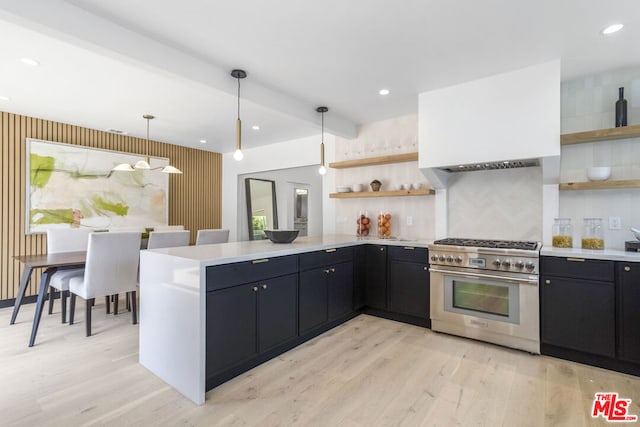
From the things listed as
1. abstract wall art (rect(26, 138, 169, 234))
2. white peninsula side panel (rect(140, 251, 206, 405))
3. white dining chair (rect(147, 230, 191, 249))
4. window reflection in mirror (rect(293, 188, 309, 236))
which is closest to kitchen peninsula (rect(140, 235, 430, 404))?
white peninsula side panel (rect(140, 251, 206, 405))

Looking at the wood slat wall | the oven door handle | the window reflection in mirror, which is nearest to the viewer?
the oven door handle

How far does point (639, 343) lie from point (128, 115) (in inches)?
218

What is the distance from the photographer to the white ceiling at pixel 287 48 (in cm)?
194

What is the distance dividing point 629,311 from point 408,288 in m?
1.67

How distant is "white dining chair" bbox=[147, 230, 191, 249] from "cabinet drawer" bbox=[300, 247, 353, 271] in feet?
4.98

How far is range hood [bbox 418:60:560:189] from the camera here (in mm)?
2627

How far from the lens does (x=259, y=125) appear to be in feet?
14.5

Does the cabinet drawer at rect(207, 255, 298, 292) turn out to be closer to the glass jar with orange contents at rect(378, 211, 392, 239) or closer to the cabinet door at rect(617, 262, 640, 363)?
the glass jar with orange contents at rect(378, 211, 392, 239)

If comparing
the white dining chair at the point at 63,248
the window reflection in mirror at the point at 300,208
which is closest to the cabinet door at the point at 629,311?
the white dining chair at the point at 63,248

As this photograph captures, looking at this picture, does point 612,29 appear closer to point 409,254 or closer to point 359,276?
point 409,254

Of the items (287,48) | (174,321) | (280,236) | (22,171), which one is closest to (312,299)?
(280,236)

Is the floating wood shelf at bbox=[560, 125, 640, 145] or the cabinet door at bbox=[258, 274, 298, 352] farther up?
the floating wood shelf at bbox=[560, 125, 640, 145]

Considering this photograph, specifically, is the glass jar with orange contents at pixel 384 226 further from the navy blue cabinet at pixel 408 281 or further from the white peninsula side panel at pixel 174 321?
the white peninsula side panel at pixel 174 321

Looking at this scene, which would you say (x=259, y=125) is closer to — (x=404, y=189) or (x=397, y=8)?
(x=404, y=189)
